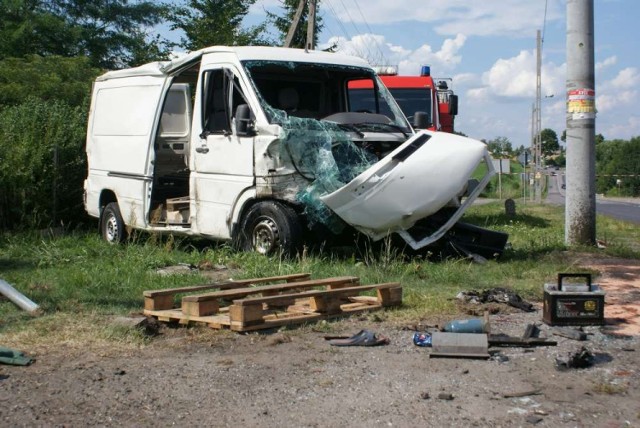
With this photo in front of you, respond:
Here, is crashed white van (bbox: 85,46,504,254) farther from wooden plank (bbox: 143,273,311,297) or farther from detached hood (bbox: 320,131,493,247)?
wooden plank (bbox: 143,273,311,297)

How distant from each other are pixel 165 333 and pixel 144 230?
5347 millimetres

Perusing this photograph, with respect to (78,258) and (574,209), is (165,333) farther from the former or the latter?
(574,209)

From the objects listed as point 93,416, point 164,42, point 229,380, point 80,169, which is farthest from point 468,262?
point 164,42

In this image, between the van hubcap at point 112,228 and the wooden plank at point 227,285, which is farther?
the van hubcap at point 112,228

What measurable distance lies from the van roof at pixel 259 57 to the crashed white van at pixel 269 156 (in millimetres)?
22

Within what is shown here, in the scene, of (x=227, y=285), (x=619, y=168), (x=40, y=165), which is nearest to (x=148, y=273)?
(x=227, y=285)

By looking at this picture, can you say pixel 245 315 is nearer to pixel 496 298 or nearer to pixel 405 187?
pixel 496 298

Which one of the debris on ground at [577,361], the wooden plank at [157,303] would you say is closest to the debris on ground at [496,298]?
the debris on ground at [577,361]

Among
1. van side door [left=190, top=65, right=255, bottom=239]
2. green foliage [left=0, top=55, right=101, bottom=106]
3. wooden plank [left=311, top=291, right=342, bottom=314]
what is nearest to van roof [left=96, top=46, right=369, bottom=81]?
van side door [left=190, top=65, right=255, bottom=239]

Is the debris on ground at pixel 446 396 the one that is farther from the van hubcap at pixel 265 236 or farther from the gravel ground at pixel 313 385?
the van hubcap at pixel 265 236

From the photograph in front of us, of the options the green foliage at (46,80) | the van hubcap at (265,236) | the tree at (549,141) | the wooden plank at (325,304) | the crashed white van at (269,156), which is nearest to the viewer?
the wooden plank at (325,304)

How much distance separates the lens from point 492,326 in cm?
649

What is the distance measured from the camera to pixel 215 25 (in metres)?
24.9

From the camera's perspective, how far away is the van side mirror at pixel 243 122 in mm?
9391
